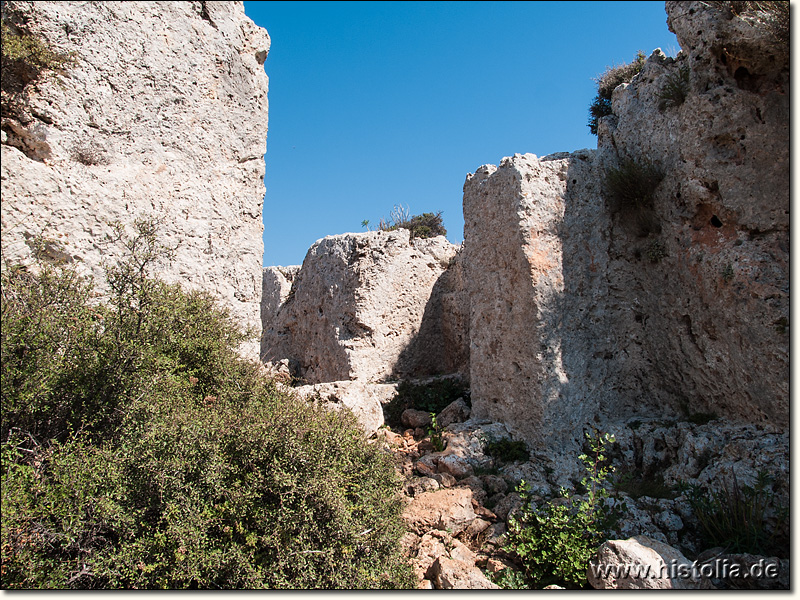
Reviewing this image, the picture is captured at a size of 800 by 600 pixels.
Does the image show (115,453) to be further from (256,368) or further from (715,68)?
(715,68)

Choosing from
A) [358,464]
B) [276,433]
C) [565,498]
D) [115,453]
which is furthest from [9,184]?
[565,498]

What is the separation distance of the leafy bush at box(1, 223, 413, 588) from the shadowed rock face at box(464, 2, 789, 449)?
2.87m

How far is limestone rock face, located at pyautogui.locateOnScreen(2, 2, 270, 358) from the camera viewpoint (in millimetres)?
4512

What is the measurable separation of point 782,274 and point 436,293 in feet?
15.8

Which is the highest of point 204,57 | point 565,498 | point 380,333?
point 204,57

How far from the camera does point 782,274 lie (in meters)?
5.42

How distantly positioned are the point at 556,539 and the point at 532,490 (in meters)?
0.95

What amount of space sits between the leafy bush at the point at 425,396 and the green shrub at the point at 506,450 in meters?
1.21

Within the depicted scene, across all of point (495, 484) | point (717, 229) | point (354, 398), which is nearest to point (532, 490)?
point (495, 484)

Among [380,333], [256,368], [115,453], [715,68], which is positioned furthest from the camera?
[380,333]

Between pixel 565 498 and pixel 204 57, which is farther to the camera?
pixel 204 57

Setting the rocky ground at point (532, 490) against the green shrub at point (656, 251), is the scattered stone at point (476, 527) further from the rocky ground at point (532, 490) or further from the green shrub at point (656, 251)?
the green shrub at point (656, 251)

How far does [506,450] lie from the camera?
20.2 feet

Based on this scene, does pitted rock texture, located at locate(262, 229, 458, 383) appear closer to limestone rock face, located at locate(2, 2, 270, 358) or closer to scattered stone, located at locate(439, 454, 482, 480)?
scattered stone, located at locate(439, 454, 482, 480)
